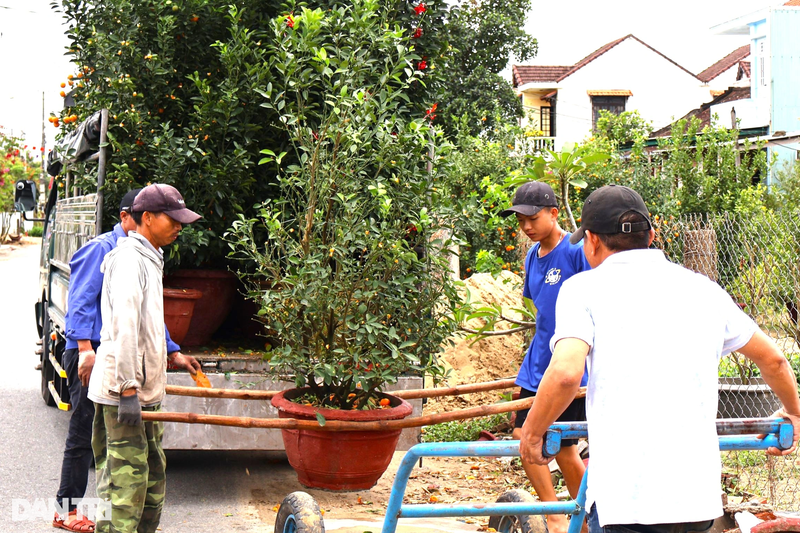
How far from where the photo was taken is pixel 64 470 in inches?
203

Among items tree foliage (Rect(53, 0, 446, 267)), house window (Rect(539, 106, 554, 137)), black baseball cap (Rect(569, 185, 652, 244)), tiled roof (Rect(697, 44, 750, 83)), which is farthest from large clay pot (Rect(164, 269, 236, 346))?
tiled roof (Rect(697, 44, 750, 83))

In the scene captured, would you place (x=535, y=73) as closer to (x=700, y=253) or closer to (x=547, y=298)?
(x=700, y=253)

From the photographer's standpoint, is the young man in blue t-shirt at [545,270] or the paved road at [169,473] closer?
the young man in blue t-shirt at [545,270]

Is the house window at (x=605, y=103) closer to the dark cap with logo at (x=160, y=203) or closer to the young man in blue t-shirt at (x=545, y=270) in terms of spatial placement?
the young man in blue t-shirt at (x=545, y=270)

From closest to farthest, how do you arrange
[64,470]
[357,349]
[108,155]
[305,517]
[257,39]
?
[305,517] < [357,349] < [64,470] < [108,155] < [257,39]

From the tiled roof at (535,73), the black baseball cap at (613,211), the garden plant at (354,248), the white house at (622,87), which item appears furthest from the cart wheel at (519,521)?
the tiled roof at (535,73)

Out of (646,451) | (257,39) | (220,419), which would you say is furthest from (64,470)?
(646,451)

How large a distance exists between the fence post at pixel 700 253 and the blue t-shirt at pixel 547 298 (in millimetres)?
2707

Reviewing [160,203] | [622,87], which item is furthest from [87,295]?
[622,87]

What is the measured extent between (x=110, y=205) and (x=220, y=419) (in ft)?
9.58

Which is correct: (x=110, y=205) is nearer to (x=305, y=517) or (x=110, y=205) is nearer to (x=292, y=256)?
(x=292, y=256)

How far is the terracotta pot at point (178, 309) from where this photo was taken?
6.05m

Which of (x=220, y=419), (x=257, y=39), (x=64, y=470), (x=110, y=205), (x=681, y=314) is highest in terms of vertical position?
(x=257, y=39)

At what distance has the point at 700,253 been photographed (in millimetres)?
7270
